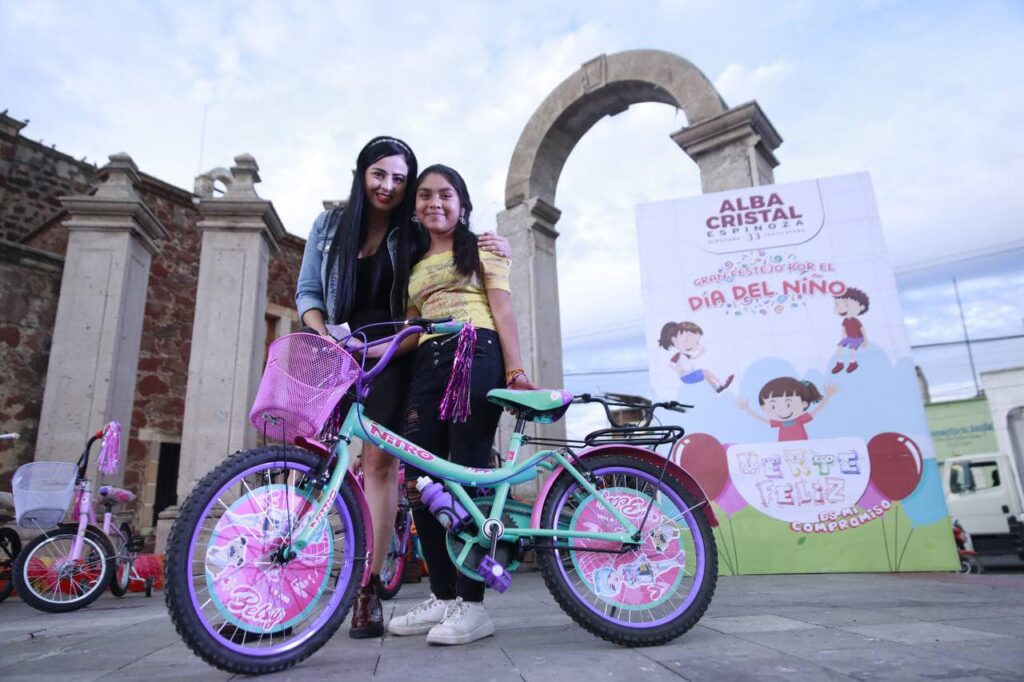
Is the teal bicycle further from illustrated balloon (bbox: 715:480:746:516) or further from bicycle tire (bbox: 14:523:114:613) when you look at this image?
bicycle tire (bbox: 14:523:114:613)

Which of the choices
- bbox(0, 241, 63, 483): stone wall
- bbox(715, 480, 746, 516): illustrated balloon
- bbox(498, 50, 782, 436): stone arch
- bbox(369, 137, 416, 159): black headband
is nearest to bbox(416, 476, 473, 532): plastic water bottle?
bbox(369, 137, 416, 159): black headband

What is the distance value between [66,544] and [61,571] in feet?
0.77

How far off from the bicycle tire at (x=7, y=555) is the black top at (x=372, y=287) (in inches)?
140

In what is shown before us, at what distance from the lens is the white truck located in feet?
29.0

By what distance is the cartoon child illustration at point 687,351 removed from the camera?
15.0 feet

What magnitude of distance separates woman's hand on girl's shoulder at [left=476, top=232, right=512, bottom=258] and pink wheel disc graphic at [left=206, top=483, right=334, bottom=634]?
1082 millimetres

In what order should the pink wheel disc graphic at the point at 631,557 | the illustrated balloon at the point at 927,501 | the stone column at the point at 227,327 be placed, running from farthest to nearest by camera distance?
the stone column at the point at 227,327, the illustrated balloon at the point at 927,501, the pink wheel disc graphic at the point at 631,557

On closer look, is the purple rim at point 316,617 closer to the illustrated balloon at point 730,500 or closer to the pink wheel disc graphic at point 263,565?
the pink wheel disc graphic at point 263,565

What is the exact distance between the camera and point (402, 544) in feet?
12.7

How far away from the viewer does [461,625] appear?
6.37 ft

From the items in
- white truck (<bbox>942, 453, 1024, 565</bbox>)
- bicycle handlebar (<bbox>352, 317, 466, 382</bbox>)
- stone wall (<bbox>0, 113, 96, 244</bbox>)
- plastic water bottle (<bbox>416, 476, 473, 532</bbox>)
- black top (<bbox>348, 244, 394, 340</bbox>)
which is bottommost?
white truck (<bbox>942, 453, 1024, 565</bbox>)

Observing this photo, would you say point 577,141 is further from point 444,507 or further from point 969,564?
point 969,564

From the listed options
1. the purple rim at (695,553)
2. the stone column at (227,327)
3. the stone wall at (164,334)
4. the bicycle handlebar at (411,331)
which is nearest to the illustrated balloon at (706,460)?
the purple rim at (695,553)

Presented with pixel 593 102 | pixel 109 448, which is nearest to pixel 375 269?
pixel 109 448
